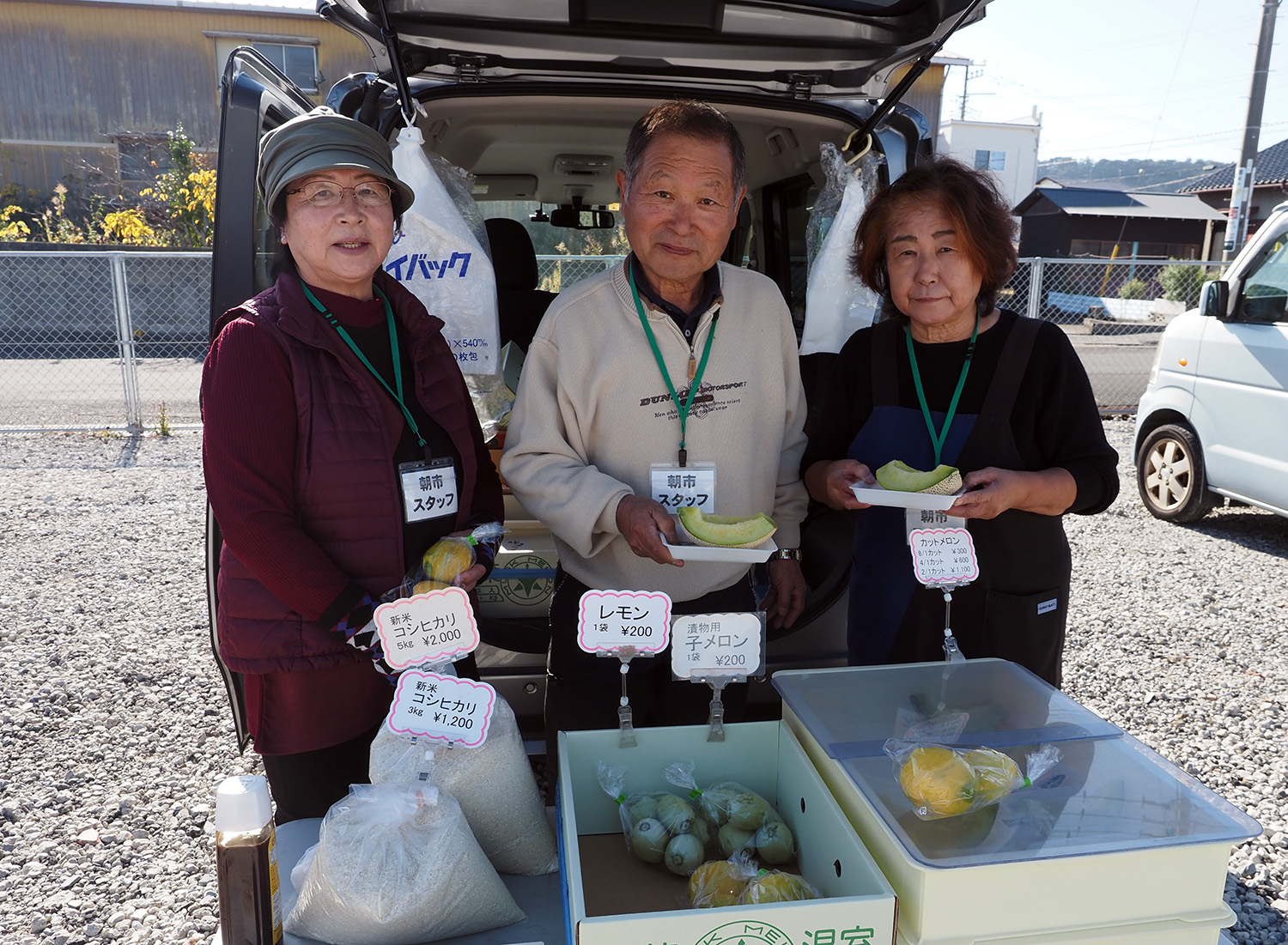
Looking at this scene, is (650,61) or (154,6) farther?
(154,6)

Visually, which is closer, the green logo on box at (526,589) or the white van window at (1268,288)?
the green logo on box at (526,589)

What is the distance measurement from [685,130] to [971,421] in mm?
900

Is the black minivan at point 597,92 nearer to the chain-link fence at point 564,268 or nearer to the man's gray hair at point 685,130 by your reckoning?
the man's gray hair at point 685,130

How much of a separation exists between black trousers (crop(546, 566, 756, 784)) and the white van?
14.1 ft

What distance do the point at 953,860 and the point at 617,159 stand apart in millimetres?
3475

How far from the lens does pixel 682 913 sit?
1011 mm

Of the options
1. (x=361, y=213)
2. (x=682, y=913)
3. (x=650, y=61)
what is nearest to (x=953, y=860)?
(x=682, y=913)

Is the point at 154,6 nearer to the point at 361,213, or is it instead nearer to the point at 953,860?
the point at 361,213

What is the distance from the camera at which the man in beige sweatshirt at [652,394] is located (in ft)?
6.02

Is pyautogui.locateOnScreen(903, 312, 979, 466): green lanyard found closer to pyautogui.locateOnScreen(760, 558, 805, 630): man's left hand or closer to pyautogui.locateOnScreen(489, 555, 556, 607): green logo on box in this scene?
pyautogui.locateOnScreen(760, 558, 805, 630): man's left hand

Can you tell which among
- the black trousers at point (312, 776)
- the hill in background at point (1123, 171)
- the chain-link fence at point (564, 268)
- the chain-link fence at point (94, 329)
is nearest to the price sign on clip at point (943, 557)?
the black trousers at point (312, 776)

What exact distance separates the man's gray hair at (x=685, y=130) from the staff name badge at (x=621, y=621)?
3.11 ft

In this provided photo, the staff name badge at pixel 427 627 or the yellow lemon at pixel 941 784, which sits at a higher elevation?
the staff name badge at pixel 427 627

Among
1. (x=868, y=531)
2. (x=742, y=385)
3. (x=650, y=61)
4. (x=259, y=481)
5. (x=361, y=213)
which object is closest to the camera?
(x=259, y=481)
